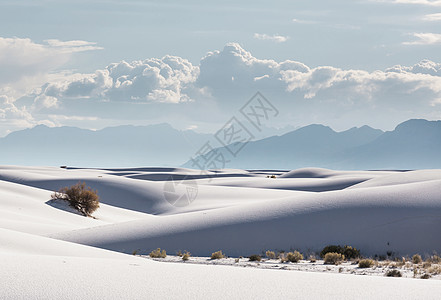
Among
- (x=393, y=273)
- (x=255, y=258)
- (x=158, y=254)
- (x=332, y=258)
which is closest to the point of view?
(x=393, y=273)

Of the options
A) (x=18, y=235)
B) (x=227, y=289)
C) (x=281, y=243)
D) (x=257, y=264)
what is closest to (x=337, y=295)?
(x=227, y=289)

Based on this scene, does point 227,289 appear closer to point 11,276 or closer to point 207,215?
point 11,276

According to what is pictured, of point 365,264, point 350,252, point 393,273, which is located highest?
point 350,252

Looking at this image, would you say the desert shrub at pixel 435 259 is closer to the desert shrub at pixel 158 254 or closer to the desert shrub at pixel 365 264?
the desert shrub at pixel 365 264

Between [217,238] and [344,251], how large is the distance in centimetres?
527

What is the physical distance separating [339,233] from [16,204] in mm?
21431

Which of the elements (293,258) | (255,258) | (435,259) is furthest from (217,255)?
(435,259)

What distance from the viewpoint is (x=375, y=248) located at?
A: 2089 cm

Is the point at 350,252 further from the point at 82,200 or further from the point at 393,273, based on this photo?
the point at 82,200

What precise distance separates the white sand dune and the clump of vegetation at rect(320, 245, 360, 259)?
0.71m

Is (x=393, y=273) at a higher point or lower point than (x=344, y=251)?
lower

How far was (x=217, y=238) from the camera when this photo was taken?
909 inches

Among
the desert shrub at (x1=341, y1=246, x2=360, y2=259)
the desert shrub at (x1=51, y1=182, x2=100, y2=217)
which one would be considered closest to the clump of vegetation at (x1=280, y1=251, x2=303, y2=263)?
the desert shrub at (x1=341, y1=246, x2=360, y2=259)

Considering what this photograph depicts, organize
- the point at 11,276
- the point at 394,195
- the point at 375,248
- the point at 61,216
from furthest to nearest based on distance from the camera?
the point at 61,216
the point at 394,195
the point at 375,248
the point at 11,276
